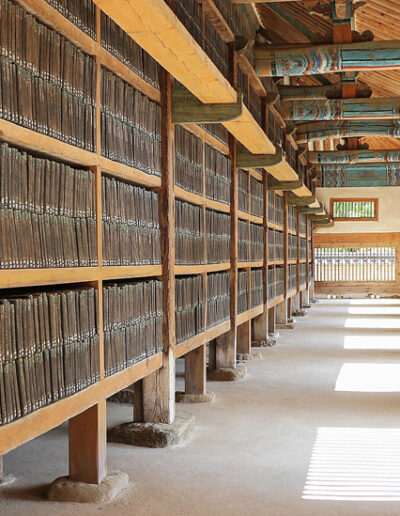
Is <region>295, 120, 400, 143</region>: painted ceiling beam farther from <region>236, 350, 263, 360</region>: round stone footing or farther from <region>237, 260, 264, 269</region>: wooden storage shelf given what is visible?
<region>236, 350, 263, 360</region>: round stone footing

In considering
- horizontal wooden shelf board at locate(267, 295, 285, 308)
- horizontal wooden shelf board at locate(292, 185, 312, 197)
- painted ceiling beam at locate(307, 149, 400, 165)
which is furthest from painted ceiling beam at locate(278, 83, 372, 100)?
painted ceiling beam at locate(307, 149, 400, 165)

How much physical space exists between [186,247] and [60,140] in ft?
7.74

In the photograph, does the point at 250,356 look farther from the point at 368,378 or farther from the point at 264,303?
the point at 368,378

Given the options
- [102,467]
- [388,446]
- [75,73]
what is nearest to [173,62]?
[75,73]

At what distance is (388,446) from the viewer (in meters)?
5.00

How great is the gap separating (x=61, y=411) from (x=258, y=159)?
4628 mm

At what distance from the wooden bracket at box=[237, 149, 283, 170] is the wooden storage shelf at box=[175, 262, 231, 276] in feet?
3.36

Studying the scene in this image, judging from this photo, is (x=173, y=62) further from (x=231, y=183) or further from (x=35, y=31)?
(x=231, y=183)

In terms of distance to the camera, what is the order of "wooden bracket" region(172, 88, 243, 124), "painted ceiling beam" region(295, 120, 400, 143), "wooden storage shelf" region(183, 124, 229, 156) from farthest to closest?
"painted ceiling beam" region(295, 120, 400, 143)
"wooden storage shelf" region(183, 124, 229, 156)
"wooden bracket" region(172, 88, 243, 124)

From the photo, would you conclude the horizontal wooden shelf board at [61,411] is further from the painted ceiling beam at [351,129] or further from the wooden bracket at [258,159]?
the painted ceiling beam at [351,129]

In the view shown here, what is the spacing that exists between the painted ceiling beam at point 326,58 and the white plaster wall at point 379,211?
13566mm

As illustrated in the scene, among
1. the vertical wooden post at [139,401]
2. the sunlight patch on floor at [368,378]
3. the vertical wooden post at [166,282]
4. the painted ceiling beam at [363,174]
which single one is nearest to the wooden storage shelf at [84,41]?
the vertical wooden post at [166,282]

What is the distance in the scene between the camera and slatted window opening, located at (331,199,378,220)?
2220 centimetres

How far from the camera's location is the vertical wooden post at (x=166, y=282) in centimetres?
500
